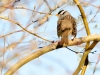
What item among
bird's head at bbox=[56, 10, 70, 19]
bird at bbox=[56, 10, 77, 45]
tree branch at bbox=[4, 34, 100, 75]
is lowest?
tree branch at bbox=[4, 34, 100, 75]

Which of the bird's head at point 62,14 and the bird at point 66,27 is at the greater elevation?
the bird's head at point 62,14

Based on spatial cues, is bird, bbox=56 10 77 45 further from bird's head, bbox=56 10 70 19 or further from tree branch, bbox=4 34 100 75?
tree branch, bbox=4 34 100 75

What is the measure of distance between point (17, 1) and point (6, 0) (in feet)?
0.46

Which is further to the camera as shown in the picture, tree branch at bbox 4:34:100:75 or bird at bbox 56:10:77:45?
bird at bbox 56:10:77:45

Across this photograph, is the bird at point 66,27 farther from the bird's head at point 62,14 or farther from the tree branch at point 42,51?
the tree branch at point 42,51

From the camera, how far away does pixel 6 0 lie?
326 cm

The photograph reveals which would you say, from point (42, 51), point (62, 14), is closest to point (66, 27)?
point (62, 14)

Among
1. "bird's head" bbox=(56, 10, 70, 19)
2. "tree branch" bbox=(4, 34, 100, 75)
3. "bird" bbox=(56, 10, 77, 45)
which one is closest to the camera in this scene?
"tree branch" bbox=(4, 34, 100, 75)

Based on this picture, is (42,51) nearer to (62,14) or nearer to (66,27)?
(66,27)

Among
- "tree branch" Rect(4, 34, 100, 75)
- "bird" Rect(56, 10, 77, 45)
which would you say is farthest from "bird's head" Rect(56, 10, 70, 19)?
"tree branch" Rect(4, 34, 100, 75)

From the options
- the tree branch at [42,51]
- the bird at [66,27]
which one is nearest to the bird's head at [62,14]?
the bird at [66,27]

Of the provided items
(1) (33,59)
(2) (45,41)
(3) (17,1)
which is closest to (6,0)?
(3) (17,1)

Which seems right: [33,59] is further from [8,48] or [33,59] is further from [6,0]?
[6,0]

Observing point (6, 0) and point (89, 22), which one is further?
point (89, 22)
